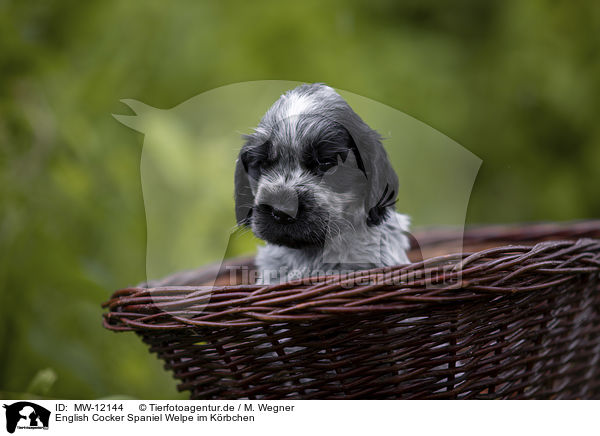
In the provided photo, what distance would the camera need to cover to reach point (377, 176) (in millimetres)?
849

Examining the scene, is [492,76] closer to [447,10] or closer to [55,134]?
[447,10]

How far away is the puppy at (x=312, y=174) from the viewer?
82 cm

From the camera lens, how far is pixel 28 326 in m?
1.41

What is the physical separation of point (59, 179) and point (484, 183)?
1.08 meters

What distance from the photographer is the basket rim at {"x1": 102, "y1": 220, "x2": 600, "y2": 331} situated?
73 centimetres

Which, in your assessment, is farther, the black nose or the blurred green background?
the blurred green background

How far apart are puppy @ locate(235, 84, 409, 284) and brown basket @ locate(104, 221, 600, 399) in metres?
0.13
